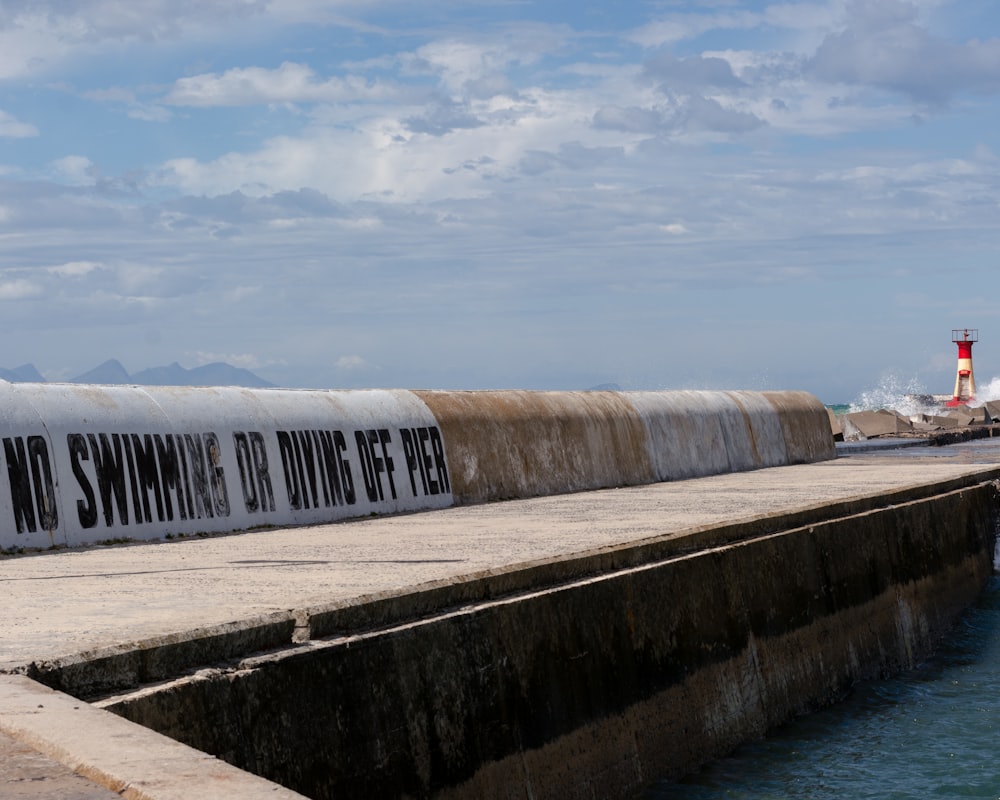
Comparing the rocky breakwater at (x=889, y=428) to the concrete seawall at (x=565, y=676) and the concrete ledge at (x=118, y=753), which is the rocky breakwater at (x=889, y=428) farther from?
the concrete ledge at (x=118, y=753)

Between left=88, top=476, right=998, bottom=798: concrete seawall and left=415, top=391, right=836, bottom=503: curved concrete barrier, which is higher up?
left=415, top=391, right=836, bottom=503: curved concrete barrier

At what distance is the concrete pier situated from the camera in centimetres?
466

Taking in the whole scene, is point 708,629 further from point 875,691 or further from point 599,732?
point 875,691

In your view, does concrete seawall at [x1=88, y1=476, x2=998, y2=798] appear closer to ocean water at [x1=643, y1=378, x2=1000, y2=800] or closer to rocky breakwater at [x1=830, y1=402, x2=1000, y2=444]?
ocean water at [x1=643, y1=378, x2=1000, y2=800]

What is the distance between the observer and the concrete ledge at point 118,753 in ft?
10.5

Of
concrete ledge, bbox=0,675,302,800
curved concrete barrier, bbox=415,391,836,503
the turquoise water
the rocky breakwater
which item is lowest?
the turquoise water

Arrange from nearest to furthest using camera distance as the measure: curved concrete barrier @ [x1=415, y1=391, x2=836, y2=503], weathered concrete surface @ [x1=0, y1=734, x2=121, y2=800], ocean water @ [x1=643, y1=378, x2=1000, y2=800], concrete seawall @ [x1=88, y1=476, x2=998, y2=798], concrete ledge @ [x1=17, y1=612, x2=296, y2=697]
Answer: weathered concrete surface @ [x1=0, y1=734, x2=121, y2=800] < concrete ledge @ [x1=17, y1=612, x2=296, y2=697] < concrete seawall @ [x1=88, y1=476, x2=998, y2=798] < ocean water @ [x1=643, y1=378, x2=1000, y2=800] < curved concrete barrier @ [x1=415, y1=391, x2=836, y2=503]

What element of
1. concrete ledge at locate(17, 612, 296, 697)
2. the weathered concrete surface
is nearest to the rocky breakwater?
concrete ledge at locate(17, 612, 296, 697)

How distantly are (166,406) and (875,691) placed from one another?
579 centimetres

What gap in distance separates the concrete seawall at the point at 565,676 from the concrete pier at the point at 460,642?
0.04ft

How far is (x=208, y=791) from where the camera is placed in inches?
125

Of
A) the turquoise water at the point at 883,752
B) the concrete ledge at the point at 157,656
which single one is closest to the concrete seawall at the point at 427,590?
the concrete ledge at the point at 157,656

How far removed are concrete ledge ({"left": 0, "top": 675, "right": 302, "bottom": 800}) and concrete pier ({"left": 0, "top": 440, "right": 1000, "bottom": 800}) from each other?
12mm

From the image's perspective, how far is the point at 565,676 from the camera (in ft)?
22.5
